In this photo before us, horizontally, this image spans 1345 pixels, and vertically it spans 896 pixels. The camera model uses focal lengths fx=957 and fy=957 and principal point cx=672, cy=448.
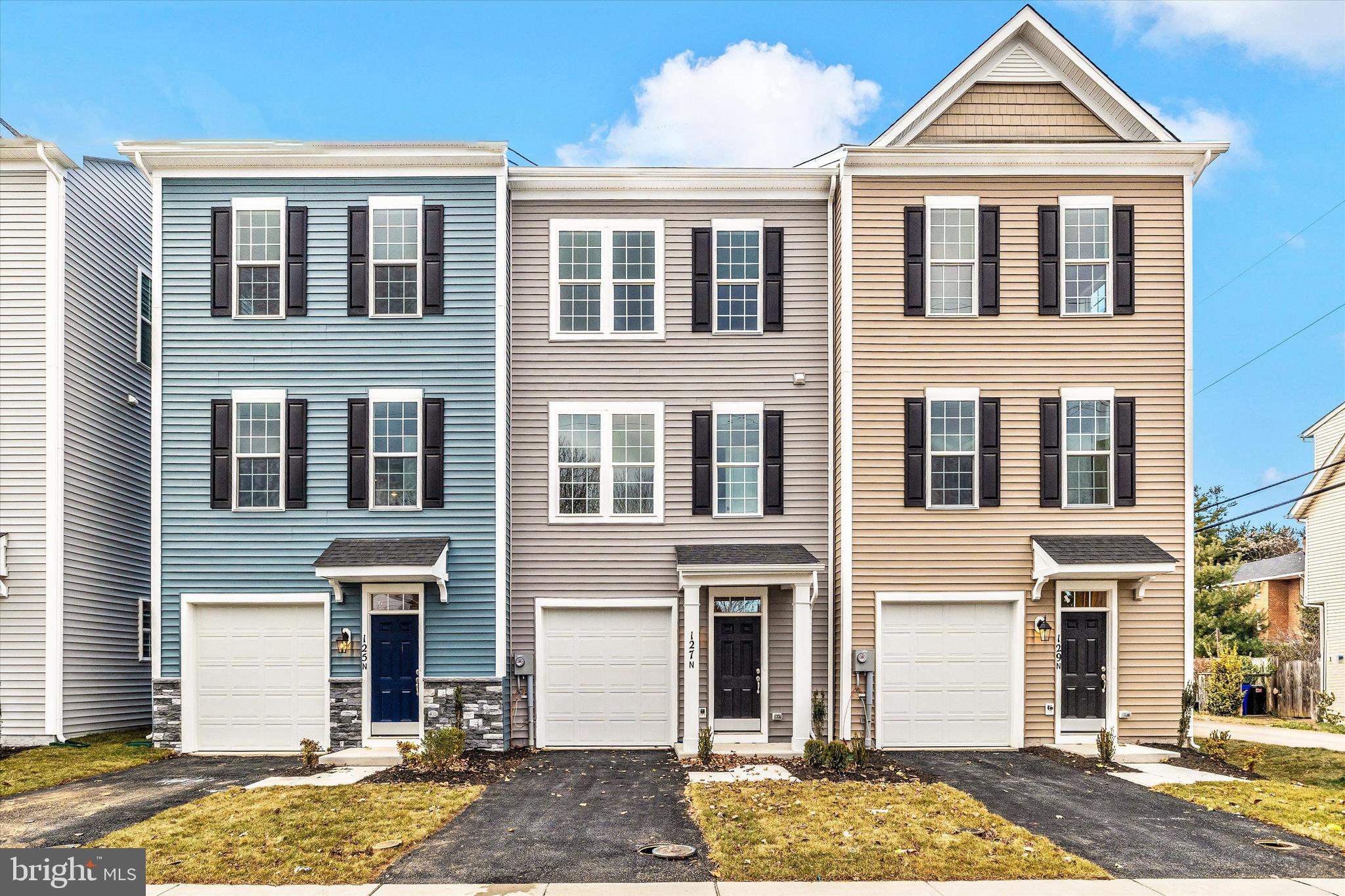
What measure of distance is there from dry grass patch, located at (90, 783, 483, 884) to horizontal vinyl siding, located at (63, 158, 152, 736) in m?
5.93

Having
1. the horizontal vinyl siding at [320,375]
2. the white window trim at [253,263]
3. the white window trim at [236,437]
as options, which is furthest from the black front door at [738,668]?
the white window trim at [253,263]

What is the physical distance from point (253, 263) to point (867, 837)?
1233 cm

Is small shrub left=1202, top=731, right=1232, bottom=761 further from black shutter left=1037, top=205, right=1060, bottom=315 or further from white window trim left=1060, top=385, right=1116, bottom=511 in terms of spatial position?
black shutter left=1037, top=205, right=1060, bottom=315

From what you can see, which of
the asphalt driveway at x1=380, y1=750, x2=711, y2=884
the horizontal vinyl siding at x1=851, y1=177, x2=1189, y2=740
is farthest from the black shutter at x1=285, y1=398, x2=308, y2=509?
the horizontal vinyl siding at x1=851, y1=177, x2=1189, y2=740

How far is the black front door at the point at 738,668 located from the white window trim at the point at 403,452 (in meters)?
5.14

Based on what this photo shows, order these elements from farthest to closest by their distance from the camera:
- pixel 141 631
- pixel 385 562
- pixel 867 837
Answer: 1. pixel 141 631
2. pixel 385 562
3. pixel 867 837

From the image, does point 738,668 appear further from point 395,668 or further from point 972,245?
point 972,245

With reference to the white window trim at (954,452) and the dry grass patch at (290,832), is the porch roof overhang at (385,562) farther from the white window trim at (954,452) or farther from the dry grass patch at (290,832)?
the white window trim at (954,452)

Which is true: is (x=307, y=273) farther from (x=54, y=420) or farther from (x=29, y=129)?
(x=29, y=129)

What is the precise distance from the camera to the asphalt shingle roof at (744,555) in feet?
47.2

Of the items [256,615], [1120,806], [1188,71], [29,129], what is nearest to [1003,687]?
[1120,806]

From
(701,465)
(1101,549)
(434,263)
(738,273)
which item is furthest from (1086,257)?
(434,263)

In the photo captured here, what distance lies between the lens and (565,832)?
9.73 m

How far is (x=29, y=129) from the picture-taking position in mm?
16812
